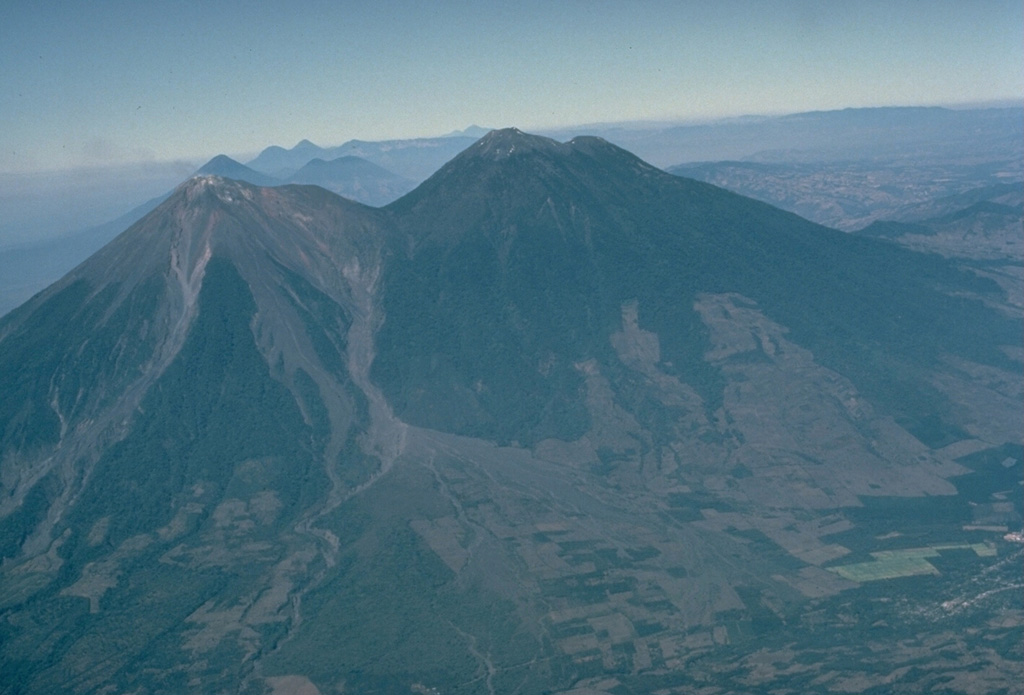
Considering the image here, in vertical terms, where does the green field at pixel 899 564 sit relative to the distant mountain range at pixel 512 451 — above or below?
below

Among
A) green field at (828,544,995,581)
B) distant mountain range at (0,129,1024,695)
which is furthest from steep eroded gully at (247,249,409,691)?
green field at (828,544,995,581)

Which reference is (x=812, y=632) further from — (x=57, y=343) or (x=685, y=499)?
(x=57, y=343)

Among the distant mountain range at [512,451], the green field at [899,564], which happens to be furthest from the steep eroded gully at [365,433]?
the green field at [899,564]

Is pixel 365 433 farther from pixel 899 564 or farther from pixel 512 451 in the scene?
pixel 899 564

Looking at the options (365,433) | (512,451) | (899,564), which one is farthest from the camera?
(365,433)

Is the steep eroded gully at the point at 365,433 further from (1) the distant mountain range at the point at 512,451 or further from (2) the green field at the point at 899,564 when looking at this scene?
(2) the green field at the point at 899,564

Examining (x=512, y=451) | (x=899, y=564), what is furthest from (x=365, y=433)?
(x=899, y=564)

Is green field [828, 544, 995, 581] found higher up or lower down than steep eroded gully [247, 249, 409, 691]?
lower down

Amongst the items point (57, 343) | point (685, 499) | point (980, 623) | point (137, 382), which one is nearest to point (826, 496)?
point (685, 499)

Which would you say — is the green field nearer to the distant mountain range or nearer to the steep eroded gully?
the distant mountain range
